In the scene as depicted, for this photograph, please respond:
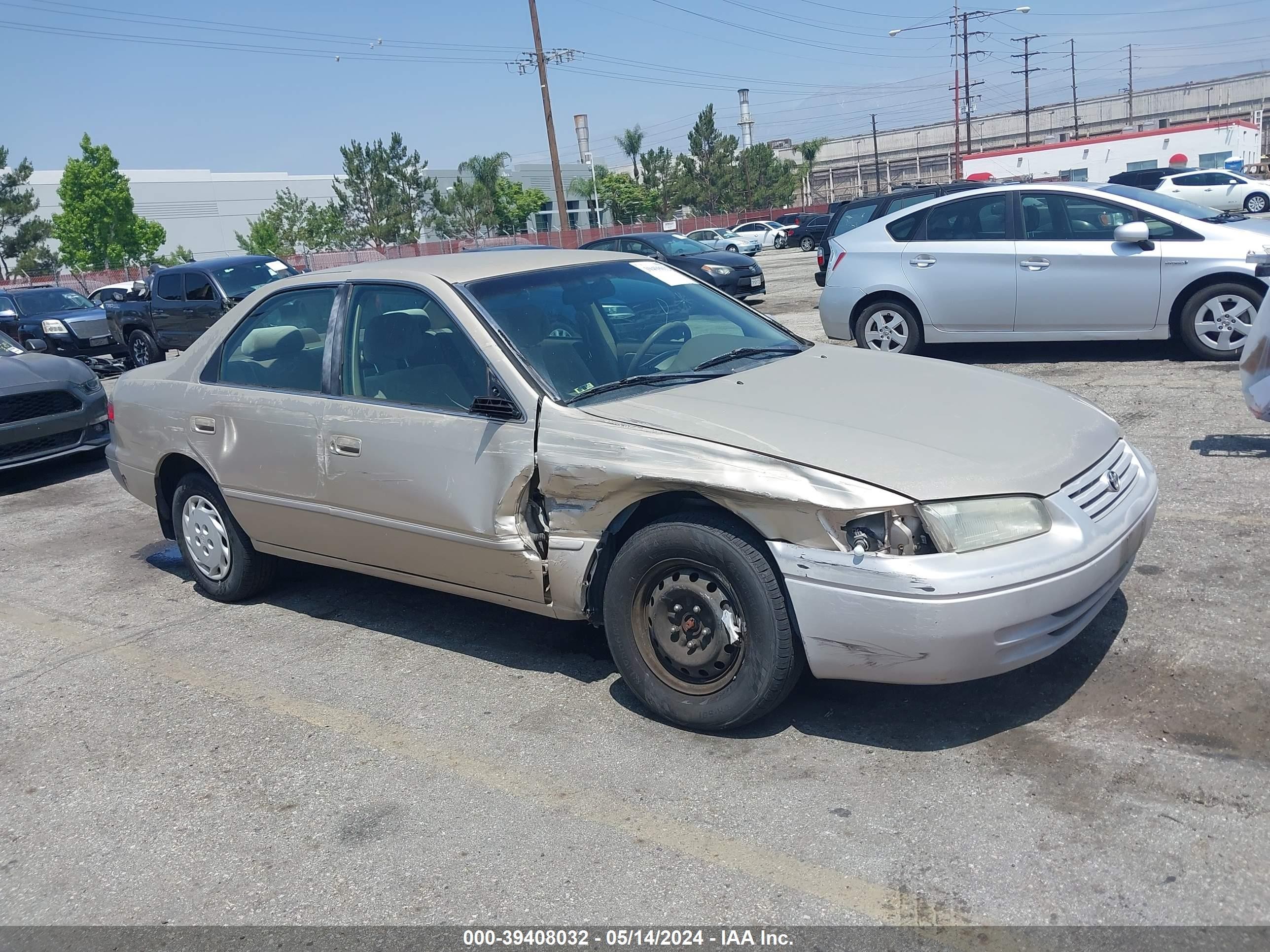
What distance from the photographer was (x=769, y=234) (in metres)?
50.2

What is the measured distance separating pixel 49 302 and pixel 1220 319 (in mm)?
18993

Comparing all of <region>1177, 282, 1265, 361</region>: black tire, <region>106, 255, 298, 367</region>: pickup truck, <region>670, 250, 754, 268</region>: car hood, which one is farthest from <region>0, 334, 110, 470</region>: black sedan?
<region>670, 250, 754, 268</region>: car hood

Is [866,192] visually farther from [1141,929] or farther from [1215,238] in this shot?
[1141,929]

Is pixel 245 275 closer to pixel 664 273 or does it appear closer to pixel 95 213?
pixel 664 273

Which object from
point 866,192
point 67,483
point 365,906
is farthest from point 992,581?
point 866,192

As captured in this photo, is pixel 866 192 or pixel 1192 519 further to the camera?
pixel 866 192

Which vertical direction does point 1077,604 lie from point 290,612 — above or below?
above

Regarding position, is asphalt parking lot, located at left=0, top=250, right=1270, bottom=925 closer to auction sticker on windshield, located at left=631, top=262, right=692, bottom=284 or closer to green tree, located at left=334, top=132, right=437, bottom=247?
auction sticker on windshield, located at left=631, top=262, right=692, bottom=284

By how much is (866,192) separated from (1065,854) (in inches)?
3505

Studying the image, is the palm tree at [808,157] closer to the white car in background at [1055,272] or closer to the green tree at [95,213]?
the green tree at [95,213]

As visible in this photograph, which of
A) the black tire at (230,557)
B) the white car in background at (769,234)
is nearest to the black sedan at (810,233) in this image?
the white car in background at (769,234)

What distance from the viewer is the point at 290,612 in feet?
18.0

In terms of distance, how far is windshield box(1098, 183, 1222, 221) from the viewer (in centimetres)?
911

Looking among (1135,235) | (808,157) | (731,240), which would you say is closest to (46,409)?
(1135,235)
